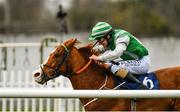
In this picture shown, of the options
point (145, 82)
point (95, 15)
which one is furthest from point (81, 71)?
point (95, 15)

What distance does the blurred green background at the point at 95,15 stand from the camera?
45.6 meters

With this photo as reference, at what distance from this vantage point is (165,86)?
8.06 meters

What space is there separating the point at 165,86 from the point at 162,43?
2027cm

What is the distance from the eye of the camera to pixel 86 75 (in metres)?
8.38

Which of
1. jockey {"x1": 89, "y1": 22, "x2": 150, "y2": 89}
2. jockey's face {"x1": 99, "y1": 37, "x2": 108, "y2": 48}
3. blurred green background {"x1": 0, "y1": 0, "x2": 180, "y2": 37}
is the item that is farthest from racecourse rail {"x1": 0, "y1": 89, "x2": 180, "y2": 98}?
blurred green background {"x1": 0, "y1": 0, "x2": 180, "y2": 37}

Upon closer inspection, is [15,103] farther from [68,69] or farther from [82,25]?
[82,25]

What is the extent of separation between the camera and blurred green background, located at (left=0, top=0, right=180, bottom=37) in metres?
45.6

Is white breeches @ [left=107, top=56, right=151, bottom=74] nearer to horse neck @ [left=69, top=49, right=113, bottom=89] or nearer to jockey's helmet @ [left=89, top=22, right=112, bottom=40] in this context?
horse neck @ [left=69, top=49, right=113, bottom=89]

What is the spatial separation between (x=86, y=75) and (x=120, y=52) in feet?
1.85

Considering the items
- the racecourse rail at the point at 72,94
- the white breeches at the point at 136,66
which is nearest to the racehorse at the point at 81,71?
the white breeches at the point at 136,66

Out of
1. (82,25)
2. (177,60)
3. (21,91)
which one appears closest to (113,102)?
(21,91)

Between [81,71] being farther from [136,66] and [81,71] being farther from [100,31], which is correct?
[136,66]

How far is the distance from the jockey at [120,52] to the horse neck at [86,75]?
171 mm

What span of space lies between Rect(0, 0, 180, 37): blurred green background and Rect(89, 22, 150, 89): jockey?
33.0 meters
